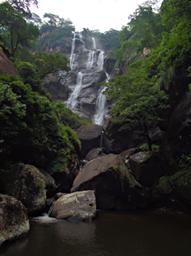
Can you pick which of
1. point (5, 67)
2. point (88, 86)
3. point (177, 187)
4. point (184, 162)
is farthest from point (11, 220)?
point (88, 86)

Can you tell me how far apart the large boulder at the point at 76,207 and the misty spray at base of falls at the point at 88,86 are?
27.0m

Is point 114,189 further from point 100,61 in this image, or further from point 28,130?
point 100,61

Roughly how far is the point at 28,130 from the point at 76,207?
487 cm

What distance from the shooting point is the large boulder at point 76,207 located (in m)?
15.1

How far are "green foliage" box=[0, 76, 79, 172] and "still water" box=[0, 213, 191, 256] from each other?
461cm

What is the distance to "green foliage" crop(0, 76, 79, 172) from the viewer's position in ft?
50.1

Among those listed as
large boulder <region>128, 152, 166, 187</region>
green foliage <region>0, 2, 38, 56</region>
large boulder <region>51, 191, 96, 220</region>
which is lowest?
large boulder <region>51, 191, 96, 220</region>

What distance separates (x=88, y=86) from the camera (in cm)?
5044

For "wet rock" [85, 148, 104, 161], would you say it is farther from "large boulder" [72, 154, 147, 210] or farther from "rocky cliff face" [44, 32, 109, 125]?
"large boulder" [72, 154, 147, 210]

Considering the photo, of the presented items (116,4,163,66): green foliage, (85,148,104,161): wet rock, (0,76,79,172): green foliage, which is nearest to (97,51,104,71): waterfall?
(116,4,163,66): green foliage

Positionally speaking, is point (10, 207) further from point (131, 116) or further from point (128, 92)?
point (128, 92)

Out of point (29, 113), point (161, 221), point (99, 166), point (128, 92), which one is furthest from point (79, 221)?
point (128, 92)

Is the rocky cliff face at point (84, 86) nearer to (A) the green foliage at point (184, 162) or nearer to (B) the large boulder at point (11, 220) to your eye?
(A) the green foliage at point (184, 162)

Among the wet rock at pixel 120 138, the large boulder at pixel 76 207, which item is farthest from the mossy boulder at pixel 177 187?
the wet rock at pixel 120 138
